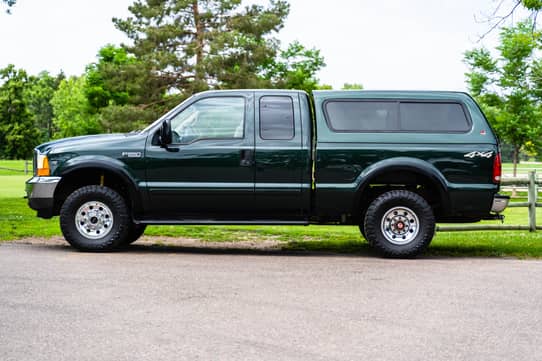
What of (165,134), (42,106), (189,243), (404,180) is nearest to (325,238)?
(189,243)

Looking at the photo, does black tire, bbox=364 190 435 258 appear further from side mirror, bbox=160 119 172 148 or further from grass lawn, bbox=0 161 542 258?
side mirror, bbox=160 119 172 148

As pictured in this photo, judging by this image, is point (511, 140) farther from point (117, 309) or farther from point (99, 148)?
point (117, 309)

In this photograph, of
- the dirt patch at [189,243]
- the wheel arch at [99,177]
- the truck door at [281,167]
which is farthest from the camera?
the dirt patch at [189,243]

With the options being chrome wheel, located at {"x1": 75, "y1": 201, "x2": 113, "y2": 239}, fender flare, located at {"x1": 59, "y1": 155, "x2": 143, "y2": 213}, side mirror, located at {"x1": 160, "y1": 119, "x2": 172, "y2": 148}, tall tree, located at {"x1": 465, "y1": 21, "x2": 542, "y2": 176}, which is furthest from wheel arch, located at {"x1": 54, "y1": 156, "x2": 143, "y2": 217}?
tall tree, located at {"x1": 465, "y1": 21, "x2": 542, "y2": 176}

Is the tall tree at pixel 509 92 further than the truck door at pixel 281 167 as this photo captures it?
Yes

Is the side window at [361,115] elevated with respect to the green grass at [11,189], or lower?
elevated

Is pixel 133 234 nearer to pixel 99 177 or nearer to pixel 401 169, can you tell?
pixel 99 177

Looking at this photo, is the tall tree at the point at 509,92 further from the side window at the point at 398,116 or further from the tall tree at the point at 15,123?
the tall tree at the point at 15,123

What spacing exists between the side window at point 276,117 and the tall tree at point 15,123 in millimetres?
82023

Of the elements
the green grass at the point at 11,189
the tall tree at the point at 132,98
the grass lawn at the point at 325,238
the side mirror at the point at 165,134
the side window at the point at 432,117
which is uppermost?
the tall tree at the point at 132,98

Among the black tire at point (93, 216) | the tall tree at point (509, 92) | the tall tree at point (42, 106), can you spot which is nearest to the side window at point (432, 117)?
the black tire at point (93, 216)

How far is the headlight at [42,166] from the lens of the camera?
9.70 metres

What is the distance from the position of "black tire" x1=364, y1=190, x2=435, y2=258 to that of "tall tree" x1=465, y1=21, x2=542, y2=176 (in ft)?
105

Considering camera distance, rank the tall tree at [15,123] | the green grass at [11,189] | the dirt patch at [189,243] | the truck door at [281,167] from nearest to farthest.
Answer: the truck door at [281,167] < the dirt patch at [189,243] < the green grass at [11,189] < the tall tree at [15,123]
